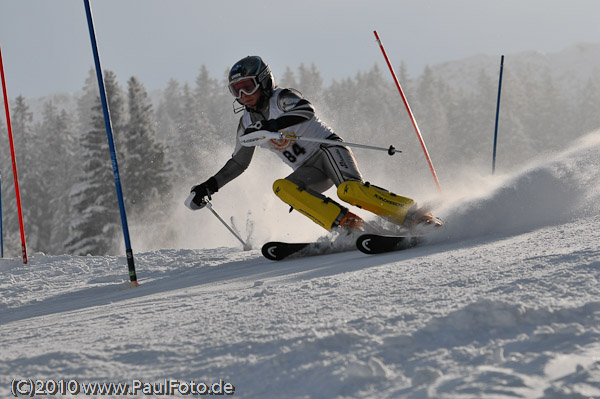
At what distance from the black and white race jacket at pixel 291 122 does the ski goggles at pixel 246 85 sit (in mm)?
206

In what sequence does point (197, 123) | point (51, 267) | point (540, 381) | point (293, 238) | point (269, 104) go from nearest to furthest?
point (540, 381) < point (269, 104) < point (51, 267) < point (293, 238) < point (197, 123)

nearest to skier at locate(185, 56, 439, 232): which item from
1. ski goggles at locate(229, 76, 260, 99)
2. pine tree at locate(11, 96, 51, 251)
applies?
ski goggles at locate(229, 76, 260, 99)

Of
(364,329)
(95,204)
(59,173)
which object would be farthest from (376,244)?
(59,173)

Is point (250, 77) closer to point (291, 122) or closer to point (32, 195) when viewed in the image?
point (291, 122)

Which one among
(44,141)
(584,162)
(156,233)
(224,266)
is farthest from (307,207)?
(44,141)

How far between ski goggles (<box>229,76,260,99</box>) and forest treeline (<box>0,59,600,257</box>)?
16.3m

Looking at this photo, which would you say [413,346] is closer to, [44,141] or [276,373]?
[276,373]

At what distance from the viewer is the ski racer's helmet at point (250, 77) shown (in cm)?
523

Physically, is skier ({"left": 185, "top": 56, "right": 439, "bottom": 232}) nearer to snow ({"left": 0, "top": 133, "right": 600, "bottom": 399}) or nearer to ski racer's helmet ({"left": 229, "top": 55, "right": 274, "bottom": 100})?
ski racer's helmet ({"left": 229, "top": 55, "right": 274, "bottom": 100})

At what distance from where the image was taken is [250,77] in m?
5.21

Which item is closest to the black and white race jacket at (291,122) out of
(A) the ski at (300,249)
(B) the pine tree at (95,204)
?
A: (A) the ski at (300,249)

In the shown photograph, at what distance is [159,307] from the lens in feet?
9.79

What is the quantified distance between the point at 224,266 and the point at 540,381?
13.1 feet

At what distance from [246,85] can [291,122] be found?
1.82ft
